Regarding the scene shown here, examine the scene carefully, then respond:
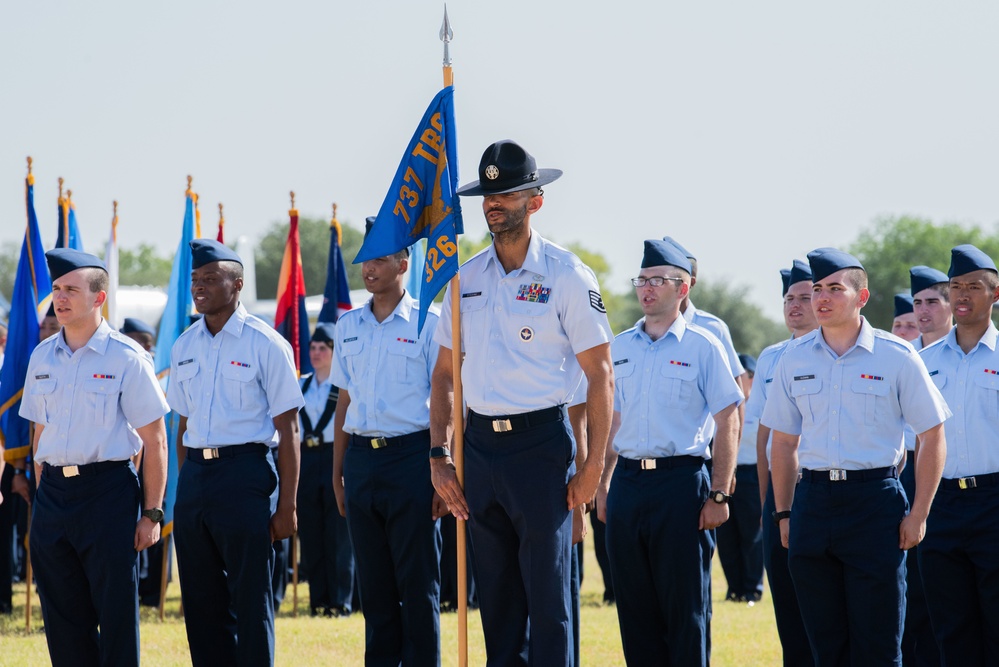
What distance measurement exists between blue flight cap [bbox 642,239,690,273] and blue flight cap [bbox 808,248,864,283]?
1150 mm

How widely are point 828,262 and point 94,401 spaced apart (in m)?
3.89

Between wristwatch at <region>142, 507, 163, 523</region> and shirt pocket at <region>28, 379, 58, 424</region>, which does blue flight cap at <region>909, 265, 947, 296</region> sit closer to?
wristwatch at <region>142, 507, 163, 523</region>

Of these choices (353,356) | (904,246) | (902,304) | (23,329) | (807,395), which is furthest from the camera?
(904,246)

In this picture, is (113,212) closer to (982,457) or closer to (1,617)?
(1,617)

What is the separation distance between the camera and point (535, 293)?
512cm

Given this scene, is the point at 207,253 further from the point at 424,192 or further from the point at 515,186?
the point at 515,186

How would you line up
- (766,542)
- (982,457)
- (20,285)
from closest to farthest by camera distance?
1. (982,457)
2. (766,542)
3. (20,285)

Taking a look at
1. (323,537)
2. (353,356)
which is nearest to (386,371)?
(353,356)

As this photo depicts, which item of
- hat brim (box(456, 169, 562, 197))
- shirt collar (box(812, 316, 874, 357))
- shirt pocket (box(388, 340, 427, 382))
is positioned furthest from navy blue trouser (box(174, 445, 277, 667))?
shirt collar (box(812, 316, 874, 357))

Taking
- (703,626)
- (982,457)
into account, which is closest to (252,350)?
(703,626)

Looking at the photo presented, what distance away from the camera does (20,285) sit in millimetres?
9773

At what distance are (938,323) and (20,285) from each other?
7206mm

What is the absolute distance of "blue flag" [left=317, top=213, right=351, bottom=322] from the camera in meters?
12.0

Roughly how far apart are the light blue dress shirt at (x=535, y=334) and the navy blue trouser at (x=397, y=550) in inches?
57.4
